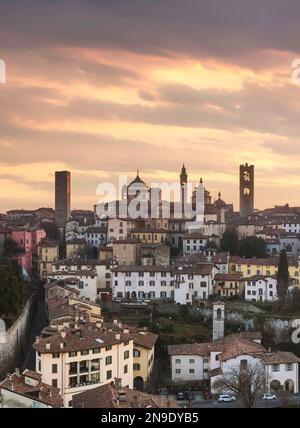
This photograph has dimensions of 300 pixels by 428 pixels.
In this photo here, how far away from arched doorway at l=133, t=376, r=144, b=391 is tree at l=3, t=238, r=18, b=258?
11.4m

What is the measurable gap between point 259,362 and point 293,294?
5.95m

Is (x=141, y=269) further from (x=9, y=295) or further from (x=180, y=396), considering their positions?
(x=180, y=396)

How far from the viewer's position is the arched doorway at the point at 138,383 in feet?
50.4

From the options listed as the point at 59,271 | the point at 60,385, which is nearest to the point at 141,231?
the point at 59,271

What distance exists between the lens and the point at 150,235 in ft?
91.7

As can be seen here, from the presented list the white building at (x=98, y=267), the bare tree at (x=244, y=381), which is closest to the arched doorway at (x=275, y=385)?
the bare tree at (x=244, y=381)

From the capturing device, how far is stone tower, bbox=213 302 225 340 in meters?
19.2

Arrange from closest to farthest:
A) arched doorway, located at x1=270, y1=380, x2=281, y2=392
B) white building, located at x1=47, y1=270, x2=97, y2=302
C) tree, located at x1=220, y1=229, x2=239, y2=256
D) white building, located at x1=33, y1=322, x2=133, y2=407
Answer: white building, located at x1=33, y1=322, x2=133, y2=407 → arched doorway, located at x1=270, y1=380, x2=281, y2=392 → white building, located at x1=47, y1=270, x2=97, y2=302 → tree, located at x1=220, y1=229, x2=239, y2=256

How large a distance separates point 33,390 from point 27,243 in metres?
16.8

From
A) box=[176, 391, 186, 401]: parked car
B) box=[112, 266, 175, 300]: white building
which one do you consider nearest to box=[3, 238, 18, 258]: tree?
box=[112, 266, 175, 300]: white building

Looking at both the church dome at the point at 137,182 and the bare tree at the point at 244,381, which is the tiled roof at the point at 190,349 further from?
the church dome at the point at 137,182

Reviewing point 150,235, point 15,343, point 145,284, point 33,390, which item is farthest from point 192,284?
point 33,390

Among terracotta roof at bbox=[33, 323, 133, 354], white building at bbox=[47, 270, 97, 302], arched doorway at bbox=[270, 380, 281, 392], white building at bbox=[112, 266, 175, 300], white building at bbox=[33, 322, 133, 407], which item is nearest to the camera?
white building at bbox=[33, 322, 133, 407]

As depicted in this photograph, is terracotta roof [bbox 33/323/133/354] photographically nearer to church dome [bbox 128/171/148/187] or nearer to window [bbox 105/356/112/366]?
window [bbox 105/356/112/366]
